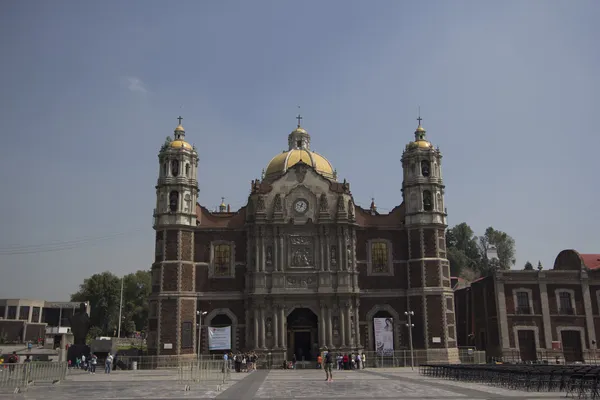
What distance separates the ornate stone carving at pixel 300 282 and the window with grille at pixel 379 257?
234 inches

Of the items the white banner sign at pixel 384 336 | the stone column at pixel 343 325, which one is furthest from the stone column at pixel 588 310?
the stone column at pixel 343 325

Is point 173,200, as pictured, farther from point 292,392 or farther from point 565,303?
point 565,303

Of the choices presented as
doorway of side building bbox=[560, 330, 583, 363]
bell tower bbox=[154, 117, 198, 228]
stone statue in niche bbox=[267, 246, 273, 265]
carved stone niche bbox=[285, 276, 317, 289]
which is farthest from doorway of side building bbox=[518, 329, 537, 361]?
bell tower bbox=[154, 117, 198, 228]

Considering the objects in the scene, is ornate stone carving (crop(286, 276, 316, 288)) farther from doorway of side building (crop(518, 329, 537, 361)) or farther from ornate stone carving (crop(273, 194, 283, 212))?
doorway of side building (crop(518, 329, 537, 361))

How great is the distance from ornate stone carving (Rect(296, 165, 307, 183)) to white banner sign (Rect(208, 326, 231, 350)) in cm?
1459

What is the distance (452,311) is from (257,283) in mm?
17265

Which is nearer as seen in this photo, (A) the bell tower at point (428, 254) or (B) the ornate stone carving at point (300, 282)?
(A) the bell tower at point (428, 254)

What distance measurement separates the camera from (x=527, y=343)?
53.0 m

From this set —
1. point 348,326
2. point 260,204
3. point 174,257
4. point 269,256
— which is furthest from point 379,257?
point 174,257

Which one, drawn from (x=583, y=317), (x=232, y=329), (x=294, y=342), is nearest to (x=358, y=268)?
(x=294, y=342)

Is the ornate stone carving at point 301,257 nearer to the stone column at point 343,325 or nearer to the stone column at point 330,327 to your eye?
the stone column at point 330,327

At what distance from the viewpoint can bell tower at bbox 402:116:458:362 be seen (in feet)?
167

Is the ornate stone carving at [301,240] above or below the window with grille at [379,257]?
above

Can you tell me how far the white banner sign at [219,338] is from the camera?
165 ft
